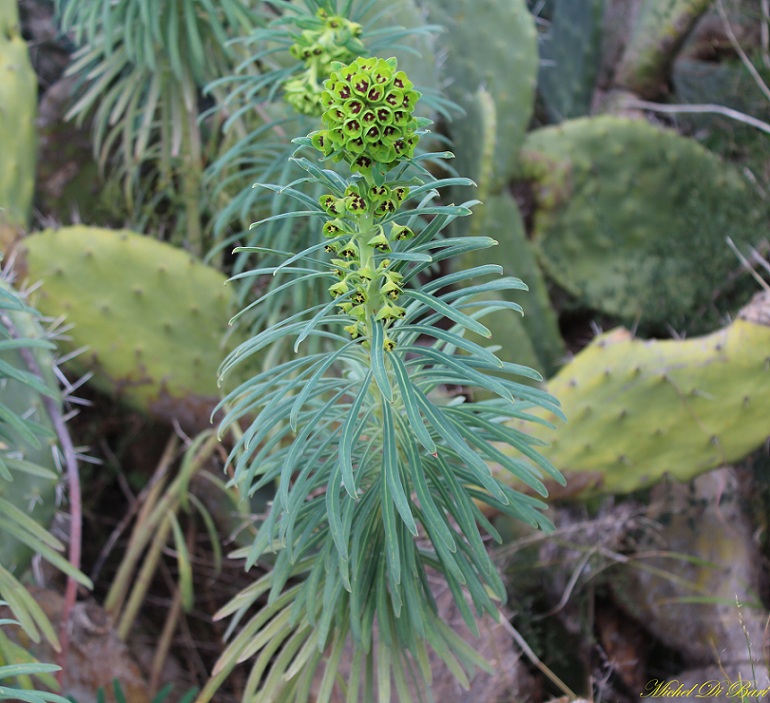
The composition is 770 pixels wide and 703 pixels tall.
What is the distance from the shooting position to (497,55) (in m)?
Answer: 1.82

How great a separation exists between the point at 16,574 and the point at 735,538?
1.26 meters

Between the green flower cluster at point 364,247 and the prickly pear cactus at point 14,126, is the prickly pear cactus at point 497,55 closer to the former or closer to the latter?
the prickly pear cactus at point 14,126

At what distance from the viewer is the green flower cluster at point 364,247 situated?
26.7 inches

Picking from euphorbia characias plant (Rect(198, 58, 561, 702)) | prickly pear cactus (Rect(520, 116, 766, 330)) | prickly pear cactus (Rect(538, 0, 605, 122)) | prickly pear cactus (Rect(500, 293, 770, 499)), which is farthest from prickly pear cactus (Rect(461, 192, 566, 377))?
euphorbia characias plant (Rect(198, 58, 561, 702))

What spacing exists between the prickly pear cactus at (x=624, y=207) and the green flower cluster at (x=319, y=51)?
0.89 metres

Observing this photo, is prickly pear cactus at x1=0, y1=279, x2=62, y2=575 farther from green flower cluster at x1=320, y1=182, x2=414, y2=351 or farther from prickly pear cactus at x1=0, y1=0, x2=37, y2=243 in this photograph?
green flower cluster at x1=320, y1=182, x2=414, y2=351

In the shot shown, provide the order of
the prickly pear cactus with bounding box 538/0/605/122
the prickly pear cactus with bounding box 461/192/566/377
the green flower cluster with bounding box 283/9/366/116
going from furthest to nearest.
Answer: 1. the prickly pear cactus with bounding box 538/0/605/122
2. the prickly pear cactus with bounding box 461/192/566/377
3. the green flower cluster with bounding box 283/9/366/116

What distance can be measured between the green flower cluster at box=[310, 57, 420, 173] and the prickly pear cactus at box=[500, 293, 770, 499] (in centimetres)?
Answer: 71

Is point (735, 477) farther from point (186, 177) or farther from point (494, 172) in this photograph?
point (186, 177)

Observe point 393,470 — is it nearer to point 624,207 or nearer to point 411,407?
point 411,407

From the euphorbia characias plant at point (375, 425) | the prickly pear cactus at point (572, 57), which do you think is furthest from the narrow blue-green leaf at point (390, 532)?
the prickly pear cactus at point (572, 57)

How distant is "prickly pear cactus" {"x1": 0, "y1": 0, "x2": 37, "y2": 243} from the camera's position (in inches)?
56.2

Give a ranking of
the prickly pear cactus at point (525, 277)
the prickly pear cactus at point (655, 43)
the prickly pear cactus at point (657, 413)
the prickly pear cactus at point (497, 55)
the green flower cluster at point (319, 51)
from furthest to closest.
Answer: the prickly pear cactus at point (655, 43) → the prickly pear cactus at point (497, 55) → the prickly pear cactus at point (525, 277) → the prickly pear cactus at point (657, 413) → the green flower cluster at point (319, 51)

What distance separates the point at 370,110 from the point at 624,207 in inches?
55.4
